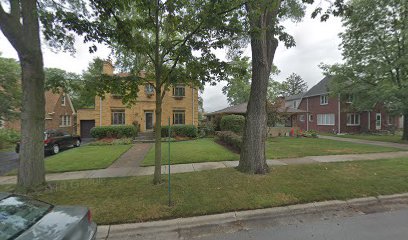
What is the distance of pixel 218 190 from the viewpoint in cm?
560

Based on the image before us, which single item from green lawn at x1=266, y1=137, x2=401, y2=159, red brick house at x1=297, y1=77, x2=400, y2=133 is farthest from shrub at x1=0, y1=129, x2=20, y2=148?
→ red brick house at x1=297, y1=77, x2=400, y2=133

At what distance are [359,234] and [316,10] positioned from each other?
19.9 feet

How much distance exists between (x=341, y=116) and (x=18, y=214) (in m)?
30.4

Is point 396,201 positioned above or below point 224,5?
below

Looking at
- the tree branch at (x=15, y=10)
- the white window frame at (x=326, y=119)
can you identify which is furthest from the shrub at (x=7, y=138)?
the white window frame at (x=326, y=119)

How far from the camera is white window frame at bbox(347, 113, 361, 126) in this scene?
26.6 meters

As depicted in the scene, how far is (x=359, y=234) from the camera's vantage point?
369 centimetres

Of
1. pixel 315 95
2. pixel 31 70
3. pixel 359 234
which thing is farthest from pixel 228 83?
pixel 315 95

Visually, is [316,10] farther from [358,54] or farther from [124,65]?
[358,54]

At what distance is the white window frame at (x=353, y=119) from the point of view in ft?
87.1

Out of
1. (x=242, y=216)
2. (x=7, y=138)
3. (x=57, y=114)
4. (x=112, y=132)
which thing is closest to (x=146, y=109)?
(x=112, y=132)

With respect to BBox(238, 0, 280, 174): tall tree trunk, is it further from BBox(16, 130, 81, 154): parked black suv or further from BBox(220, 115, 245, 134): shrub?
BBox(16, 130, 81, 154): parked black suv

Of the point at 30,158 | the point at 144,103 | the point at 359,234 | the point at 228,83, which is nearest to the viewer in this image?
the point at 359,234

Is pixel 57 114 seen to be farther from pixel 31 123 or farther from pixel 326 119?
pixel 326 119
